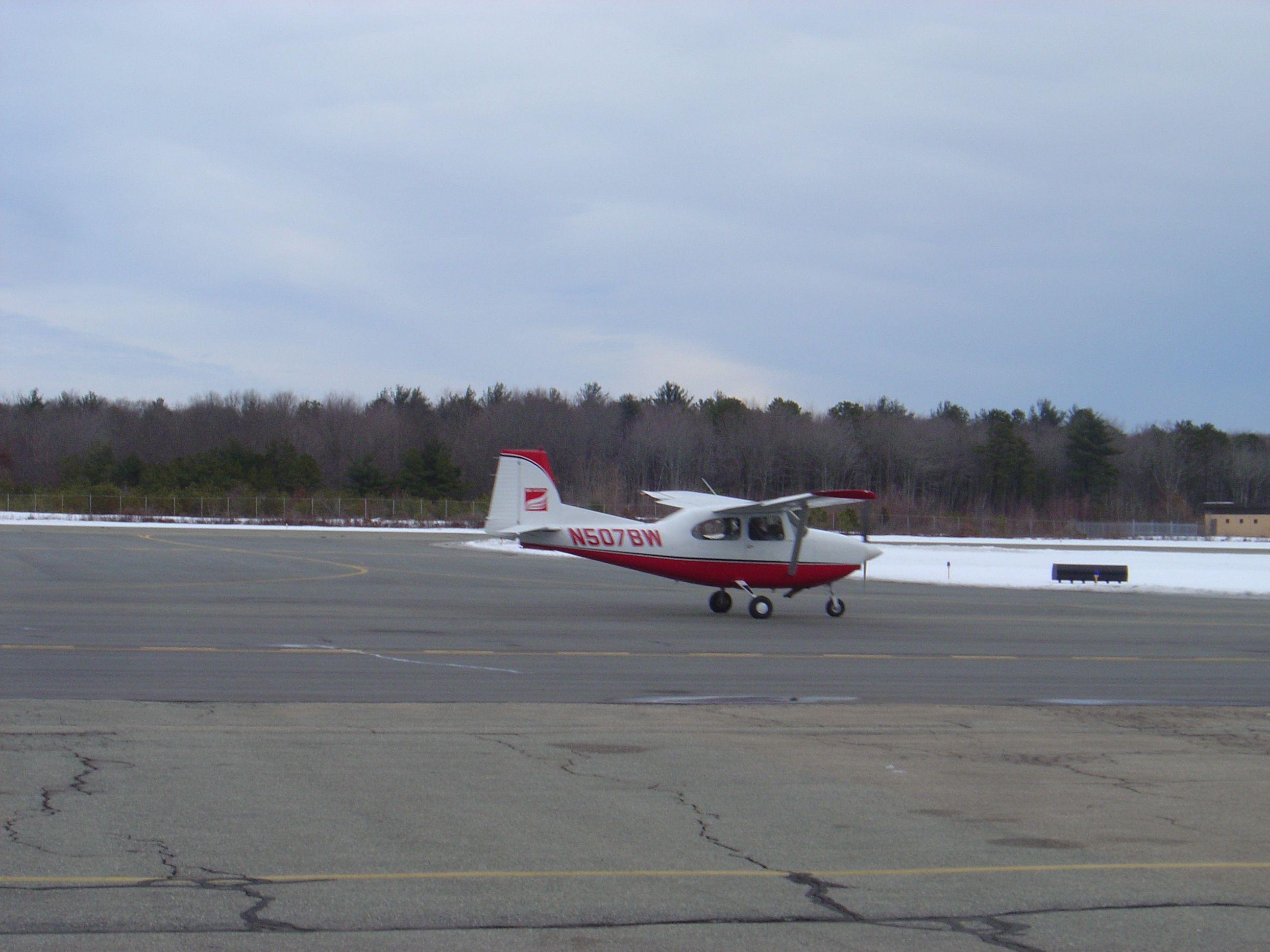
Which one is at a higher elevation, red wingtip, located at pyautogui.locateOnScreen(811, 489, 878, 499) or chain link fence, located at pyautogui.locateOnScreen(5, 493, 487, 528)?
red wingtip, located at pyautogui.locateOnScreen(811, 489, 878, 499)

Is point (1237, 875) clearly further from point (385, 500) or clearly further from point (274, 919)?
point (385, 500)

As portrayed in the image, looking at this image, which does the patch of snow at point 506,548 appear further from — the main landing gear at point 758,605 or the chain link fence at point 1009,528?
the chain link fence at point 1009,528

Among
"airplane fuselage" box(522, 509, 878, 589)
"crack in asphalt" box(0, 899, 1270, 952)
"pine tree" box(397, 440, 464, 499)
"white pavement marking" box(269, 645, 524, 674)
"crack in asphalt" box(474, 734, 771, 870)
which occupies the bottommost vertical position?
"white pavement marking" box(269, 645, 524, 674)

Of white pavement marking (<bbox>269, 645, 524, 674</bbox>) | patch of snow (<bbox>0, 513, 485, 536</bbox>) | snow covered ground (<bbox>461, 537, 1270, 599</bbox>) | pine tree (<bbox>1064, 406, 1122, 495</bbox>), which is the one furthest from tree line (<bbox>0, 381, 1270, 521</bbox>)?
white pavement marking (<bbox>269, 645, 524, 674</bbox>)

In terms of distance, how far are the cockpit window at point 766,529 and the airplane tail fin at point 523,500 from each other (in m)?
3.88

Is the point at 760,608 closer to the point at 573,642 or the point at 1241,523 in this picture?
the point at 573,642

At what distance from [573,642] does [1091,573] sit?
2264 cm

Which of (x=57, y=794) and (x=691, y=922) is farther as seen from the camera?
(x=57, y=794)

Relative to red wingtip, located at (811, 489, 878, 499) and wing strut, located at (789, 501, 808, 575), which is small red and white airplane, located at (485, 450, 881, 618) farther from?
red wingtip, located at (811, 489, 878, 499)

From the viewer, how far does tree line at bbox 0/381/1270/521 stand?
110500mm

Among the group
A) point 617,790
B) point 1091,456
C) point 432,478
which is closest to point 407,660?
point 617,790

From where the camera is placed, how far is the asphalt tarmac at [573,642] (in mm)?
13094

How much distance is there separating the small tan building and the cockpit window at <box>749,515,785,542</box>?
89657mm

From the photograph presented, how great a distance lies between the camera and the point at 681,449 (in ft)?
369
